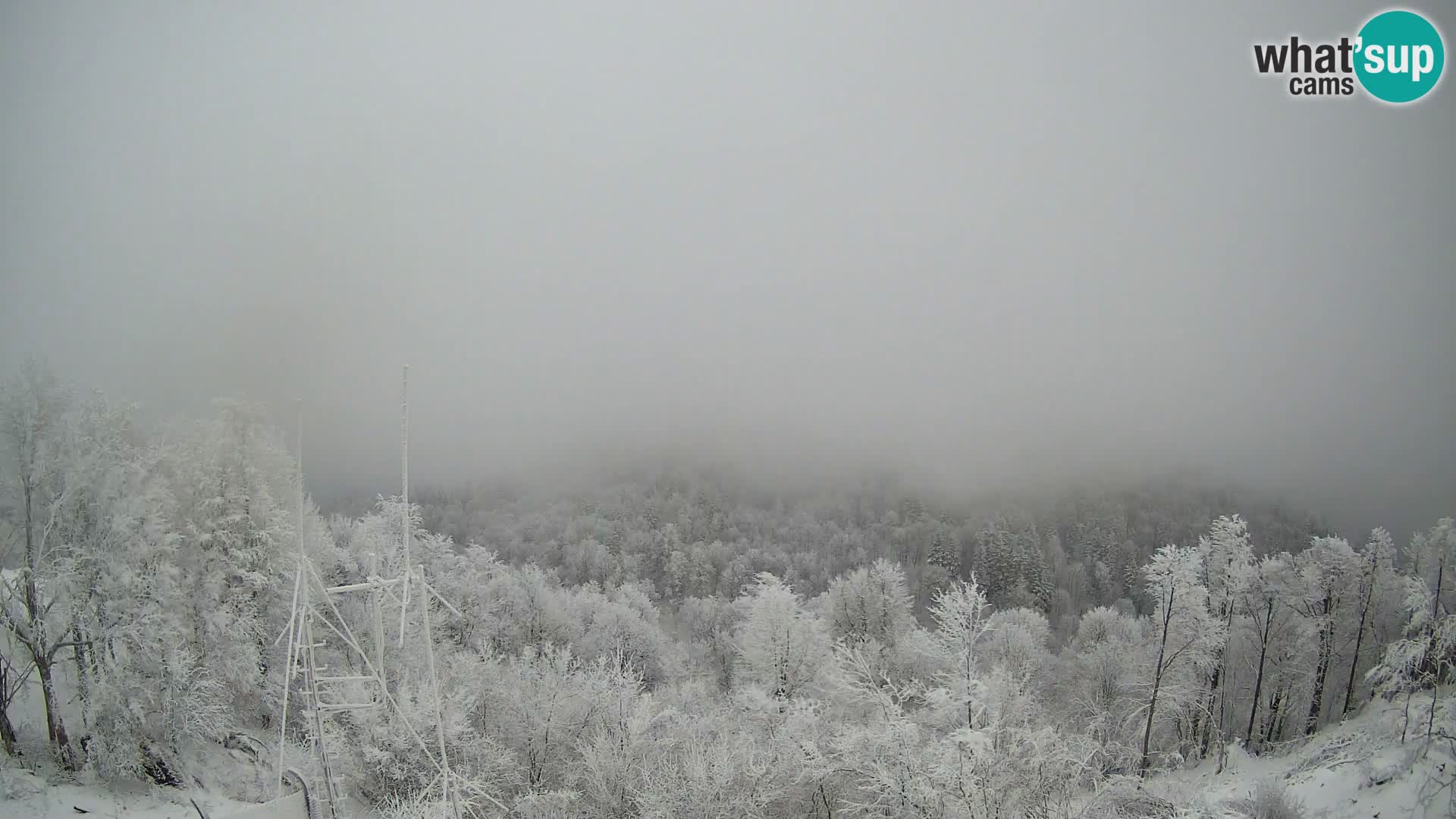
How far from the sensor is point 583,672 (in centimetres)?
3100

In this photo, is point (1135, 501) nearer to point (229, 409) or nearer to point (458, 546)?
point (458, 546)

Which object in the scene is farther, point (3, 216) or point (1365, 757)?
point (3, 216)

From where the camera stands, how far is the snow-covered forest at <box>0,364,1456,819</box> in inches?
707

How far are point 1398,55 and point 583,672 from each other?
58.4 meters

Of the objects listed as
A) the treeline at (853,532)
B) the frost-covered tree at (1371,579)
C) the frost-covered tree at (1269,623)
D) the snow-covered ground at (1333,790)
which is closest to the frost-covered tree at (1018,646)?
the frost-covered tree at (1269,623)

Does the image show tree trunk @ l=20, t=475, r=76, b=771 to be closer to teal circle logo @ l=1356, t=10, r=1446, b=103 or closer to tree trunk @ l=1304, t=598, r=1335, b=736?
A: tree trunk @ l=1304, t=598, r=1335, b=736

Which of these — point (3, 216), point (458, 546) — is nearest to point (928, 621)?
point (458, 546)

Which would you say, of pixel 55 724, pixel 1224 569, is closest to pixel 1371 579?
pixel 1224 569

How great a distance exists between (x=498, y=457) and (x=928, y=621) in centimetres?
8774

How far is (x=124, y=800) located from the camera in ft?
58.7

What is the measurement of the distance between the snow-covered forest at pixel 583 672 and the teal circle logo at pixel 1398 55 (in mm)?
24711

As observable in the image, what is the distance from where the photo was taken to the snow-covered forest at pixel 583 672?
18.0 m

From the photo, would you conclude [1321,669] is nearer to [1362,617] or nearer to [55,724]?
[1362,617]

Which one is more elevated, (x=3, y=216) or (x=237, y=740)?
(x=3, y=216)
